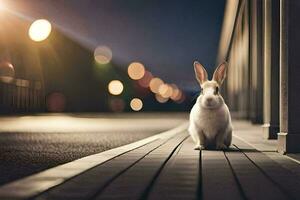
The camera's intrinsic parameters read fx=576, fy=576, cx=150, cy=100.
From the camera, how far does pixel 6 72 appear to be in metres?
31.6

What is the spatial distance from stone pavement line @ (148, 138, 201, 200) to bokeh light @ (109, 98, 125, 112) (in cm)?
4687

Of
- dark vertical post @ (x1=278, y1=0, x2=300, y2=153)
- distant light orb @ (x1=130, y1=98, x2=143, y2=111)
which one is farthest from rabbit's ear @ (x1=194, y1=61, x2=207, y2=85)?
distant light orb @ (x1=130, y1=98, x2=143, y2=111)

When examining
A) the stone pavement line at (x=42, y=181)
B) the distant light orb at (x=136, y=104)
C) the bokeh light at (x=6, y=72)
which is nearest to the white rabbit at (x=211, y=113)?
the stone pavement line at (x=42, y=181)

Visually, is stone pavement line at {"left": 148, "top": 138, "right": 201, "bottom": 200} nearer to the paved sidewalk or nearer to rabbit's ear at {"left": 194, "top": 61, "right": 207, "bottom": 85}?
the paved sidewalk

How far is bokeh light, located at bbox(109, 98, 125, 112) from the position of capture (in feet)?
177

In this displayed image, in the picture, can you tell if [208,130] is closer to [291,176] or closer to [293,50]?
[293,50]

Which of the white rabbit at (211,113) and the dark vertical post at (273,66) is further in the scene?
the dark vertical post at (273,66)

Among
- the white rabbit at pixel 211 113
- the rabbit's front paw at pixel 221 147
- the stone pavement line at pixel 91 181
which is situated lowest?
the stone pavement line at pixel 91 181

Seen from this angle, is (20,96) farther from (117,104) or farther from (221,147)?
(221,147)

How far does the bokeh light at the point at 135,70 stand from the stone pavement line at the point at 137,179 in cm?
5549

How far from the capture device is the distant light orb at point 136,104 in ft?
190

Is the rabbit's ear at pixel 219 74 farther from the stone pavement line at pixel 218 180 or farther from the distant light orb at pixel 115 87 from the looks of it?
the distant light orb at pixel 115 87

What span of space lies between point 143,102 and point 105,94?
32.3 ft

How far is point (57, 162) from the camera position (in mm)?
6684
